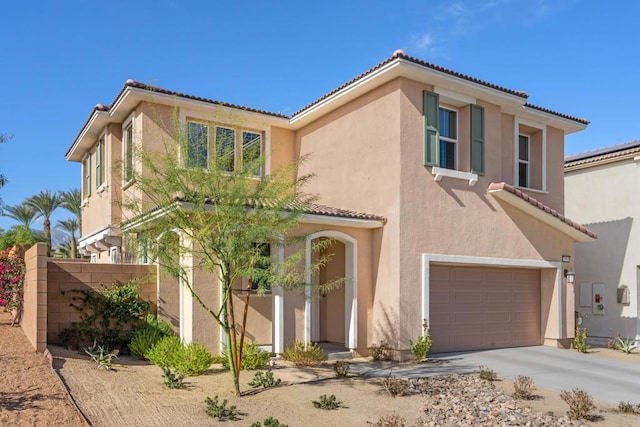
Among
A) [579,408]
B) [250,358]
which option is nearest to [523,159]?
[579,408]

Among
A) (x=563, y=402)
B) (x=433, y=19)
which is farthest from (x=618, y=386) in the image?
(x=433, y=19)

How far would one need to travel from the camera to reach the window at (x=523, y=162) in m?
17.5

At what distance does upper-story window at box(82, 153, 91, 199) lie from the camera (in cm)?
2026

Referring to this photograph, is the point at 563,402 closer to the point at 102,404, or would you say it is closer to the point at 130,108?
the point at 102,404

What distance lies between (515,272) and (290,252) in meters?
7.26

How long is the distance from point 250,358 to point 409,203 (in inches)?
210

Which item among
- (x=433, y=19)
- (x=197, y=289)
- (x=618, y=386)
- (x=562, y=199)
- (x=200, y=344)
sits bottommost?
(x=618, y=386)

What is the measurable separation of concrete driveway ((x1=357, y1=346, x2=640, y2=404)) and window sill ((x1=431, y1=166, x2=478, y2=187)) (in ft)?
14.6

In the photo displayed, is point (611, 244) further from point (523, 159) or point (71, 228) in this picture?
point (71, 228)

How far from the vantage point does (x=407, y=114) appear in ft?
45.1

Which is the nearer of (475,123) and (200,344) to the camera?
(200,344)

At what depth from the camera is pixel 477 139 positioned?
15.0m

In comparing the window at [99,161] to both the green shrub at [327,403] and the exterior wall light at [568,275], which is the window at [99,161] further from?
the exterior wall light at [568,275]

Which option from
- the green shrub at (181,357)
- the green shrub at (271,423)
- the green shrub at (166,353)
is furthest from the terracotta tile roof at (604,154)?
the green shrub at (271,423)
